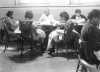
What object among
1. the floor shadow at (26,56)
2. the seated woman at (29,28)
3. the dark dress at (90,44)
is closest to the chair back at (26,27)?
the seated woman at (29,28)

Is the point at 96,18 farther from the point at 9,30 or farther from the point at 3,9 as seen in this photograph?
the point at 3,9

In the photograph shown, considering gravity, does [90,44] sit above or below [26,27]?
above

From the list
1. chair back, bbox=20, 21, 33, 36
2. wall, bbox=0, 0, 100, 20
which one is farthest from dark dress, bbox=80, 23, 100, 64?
wall, bbox=0, 0, 100, 20

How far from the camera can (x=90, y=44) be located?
2248 mm

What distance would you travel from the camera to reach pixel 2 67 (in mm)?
4246

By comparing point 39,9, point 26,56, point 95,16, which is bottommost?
point 26,56

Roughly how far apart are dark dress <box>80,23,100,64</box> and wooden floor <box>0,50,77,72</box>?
1.72 meters

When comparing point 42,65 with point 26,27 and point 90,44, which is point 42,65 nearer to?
point 26,27

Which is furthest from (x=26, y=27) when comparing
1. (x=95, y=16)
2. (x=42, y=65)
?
(x=95, y=16)

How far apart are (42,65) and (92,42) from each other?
89.9 inches

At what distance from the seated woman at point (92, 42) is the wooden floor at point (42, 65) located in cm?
172

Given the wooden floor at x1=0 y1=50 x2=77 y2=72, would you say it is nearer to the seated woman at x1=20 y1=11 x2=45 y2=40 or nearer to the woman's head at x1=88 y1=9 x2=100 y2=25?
the seated woman at x1=20 y1=11 x2=45 y2=40

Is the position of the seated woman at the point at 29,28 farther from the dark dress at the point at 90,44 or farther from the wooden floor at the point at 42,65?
the dark dress at the point at 90,44

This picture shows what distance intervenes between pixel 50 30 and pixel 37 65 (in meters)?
1.47
